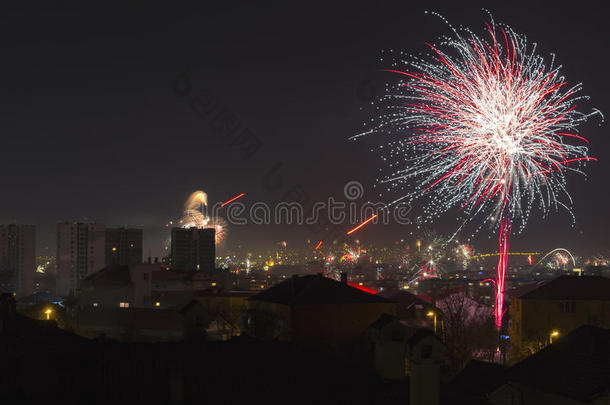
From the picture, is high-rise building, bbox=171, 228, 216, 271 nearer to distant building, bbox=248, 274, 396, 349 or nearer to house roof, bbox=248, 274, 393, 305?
house roof, bbox=248, 274, 393, 305

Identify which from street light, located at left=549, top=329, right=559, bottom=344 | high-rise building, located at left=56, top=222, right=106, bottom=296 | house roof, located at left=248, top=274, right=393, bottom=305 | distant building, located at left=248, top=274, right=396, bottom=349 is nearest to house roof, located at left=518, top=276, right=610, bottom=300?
street light, located at left=549, top=329, right=559, bottom=344

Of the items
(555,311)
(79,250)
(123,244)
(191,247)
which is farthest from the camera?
(191,247)

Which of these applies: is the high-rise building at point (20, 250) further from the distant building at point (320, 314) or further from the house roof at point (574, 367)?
the house roof at point (574, 367)

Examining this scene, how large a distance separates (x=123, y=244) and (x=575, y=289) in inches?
5086

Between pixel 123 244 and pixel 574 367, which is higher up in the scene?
pixel 574 367

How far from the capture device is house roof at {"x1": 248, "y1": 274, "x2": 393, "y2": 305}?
30.9 metres

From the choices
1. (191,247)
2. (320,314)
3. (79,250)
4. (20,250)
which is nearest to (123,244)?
(79,250)

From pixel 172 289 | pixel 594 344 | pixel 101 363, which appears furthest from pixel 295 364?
pixel 172 289

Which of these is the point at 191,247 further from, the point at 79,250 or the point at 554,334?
the point at 554,334

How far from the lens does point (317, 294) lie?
103 feet

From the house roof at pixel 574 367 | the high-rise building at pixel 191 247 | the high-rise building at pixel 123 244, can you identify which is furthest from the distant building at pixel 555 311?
the high-rise building at pixel 123 244

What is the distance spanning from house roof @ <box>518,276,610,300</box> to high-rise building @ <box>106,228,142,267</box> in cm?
12504

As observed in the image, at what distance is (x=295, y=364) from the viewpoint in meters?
15.2

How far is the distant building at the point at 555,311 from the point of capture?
43281mm
